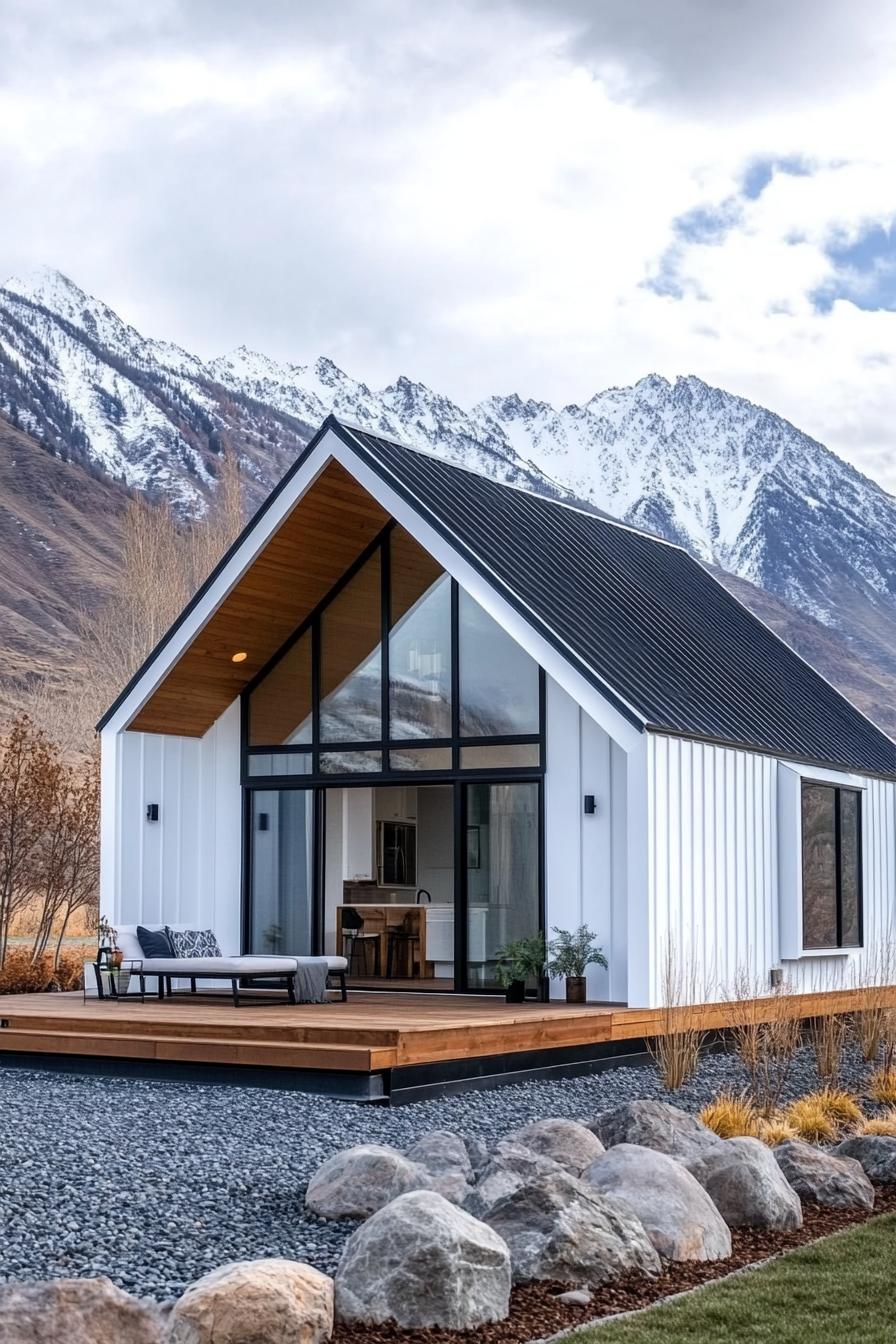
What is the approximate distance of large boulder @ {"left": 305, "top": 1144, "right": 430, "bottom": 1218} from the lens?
242 inches

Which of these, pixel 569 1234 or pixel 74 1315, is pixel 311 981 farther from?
pixel 74 1315

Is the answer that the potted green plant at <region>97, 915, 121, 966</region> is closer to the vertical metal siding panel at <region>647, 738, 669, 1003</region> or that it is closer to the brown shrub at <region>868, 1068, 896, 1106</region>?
the vertical metal siding panel at <region>647, 738, 669, 1003</region>

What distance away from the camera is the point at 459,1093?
988 cm

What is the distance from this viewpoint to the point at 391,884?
16578mm

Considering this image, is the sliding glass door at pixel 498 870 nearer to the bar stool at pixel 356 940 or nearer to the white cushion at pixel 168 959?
the white cushion at pixel 168 959

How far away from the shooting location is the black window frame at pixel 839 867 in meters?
13.4

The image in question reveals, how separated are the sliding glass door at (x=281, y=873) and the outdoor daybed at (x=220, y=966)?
646 mm

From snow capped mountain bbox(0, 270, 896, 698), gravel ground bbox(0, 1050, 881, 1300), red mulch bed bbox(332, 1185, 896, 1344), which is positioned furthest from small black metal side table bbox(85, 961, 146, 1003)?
snow capped mountain bbox(0, 270, 896, 698)

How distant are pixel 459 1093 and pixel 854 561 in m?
112

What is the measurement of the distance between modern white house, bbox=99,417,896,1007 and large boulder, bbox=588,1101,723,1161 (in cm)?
374

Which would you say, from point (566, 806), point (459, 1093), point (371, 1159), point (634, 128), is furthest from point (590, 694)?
point (634, 128)

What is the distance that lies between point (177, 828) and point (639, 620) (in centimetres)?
416

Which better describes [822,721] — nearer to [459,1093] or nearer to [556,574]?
[556,574]

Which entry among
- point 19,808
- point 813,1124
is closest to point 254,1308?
point 813,1124
